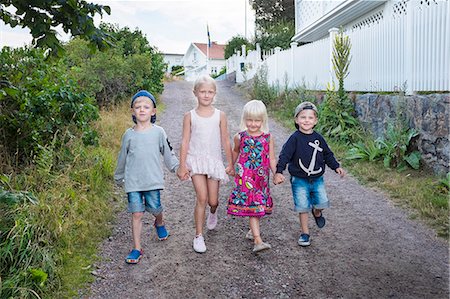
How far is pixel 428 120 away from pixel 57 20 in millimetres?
4877

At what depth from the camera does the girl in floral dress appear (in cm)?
375

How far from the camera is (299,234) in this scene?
13.9ft

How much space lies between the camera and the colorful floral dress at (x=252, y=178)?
3756 millimetres

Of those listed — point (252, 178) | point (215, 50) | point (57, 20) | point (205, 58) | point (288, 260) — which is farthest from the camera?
point (215, 50)

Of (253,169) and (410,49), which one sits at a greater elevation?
(410,49)

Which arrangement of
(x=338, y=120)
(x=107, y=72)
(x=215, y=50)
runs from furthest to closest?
(x=215, y=50)
(x=107, y=72)
(x=338, y=120)

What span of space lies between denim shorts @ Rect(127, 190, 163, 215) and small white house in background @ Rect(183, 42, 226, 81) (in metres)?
43.2

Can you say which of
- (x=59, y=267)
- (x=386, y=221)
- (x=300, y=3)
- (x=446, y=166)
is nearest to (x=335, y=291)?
(x=386, y=221)

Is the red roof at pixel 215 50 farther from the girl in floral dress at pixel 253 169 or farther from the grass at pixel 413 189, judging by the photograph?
the girl in floral dress at pixel 253 169

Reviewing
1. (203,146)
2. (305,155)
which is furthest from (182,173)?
(305,155)

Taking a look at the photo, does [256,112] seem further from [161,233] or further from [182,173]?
[161,233]

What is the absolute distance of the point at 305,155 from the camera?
385 cm

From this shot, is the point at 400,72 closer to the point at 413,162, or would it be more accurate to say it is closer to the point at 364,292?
the point at 413,162

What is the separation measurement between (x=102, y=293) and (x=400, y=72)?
5.85m
